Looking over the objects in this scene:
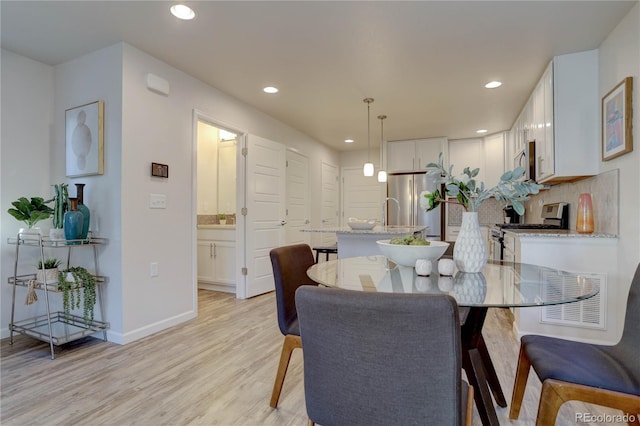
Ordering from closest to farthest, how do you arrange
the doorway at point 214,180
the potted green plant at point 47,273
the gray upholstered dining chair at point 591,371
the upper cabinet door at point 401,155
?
the gray upholstered dining chair at point 591,371 → the potted green plant at point 47,273 → the doorway at point 214,180 → the upper cabinet door at point 401,155

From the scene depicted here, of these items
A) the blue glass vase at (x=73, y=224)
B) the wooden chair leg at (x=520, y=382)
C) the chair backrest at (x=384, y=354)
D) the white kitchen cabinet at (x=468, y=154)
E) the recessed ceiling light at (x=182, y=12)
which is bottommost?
the wooden chair leg at (x=520, y=382)

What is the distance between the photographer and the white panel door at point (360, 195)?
6477 millimetres

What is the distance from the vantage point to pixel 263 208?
4148mm

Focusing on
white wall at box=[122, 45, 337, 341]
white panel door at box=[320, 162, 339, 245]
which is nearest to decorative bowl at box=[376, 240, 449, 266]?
white wall at box=[122, 45, 337, 341]

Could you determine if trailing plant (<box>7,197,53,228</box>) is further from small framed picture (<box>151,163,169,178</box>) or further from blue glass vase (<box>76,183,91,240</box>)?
small framed picture (<box>151,163,169,178</box>)

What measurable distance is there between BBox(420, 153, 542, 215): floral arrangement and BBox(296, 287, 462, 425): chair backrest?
95cm

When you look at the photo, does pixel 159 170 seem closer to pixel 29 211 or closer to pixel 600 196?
pixel 29 211

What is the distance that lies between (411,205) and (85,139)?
459 cm

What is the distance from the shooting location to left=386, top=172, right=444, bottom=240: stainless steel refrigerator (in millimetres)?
5516

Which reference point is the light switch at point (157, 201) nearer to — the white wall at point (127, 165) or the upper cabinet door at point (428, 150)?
the white wall at point (127, 165)

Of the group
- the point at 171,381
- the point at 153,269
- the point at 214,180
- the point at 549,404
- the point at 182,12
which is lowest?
the point at 171,381

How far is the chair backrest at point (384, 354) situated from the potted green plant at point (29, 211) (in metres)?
2.75

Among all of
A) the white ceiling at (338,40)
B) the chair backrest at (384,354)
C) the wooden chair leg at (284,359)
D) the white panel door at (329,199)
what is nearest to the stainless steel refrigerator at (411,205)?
the white panel door at (329,199)

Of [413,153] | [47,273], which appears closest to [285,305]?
[47,273]
